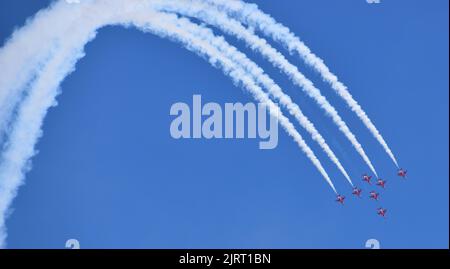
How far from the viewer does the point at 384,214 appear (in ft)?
67.4

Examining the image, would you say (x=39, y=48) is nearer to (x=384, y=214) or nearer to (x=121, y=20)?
(x=121, y=20)

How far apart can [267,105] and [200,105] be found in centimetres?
102

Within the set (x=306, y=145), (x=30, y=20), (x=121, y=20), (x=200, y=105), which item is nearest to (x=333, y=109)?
(x=306, y=145)

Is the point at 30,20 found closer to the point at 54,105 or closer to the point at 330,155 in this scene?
the point at 54,105

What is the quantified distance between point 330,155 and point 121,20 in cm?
379

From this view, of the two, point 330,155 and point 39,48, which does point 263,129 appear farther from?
point 39,48
